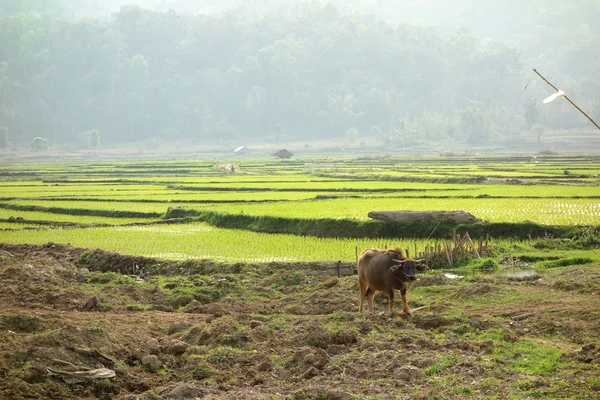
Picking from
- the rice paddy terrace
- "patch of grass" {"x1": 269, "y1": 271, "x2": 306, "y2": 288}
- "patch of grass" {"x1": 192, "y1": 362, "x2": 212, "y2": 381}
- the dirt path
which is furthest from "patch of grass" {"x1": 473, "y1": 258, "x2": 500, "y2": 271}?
"patch of grass" {"x1": 192, "y1": 362, "x2": 212, "y2": 381}

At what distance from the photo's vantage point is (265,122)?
13250 centimetres

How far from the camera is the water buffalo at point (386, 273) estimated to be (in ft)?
36.2

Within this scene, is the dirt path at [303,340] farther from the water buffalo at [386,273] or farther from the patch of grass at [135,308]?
the water buffalo at [386,273]

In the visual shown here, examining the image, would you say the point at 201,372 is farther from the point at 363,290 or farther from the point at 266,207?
the point at 266,207

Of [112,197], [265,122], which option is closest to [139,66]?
[265,122]

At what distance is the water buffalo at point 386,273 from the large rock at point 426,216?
7.91m

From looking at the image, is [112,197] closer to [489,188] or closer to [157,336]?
[489,188]

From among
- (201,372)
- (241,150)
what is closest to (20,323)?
(201,372)

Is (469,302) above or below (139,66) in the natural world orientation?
below

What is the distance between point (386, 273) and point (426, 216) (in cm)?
869

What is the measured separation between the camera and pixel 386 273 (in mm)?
11359

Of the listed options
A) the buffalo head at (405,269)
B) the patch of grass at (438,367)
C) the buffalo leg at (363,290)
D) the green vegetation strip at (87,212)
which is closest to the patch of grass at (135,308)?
the buffalo leg at (363,290)

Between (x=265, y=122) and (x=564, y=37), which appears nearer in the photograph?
(x=265, y=122)

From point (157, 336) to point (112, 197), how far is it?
924 inches
